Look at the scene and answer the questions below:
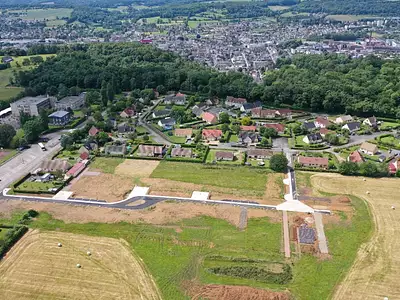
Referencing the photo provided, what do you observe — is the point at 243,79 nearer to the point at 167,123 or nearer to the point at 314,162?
the point at 167,123

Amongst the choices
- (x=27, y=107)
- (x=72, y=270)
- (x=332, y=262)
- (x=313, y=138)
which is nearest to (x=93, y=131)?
(x=27, y=107)

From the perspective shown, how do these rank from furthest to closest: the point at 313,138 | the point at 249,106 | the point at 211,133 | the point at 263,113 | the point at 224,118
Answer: the point at 249,106
the point at 263,113
the point at 224,118
the point at 211,133
the point at 313,138

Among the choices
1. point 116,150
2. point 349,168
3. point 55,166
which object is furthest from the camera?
point 116,150

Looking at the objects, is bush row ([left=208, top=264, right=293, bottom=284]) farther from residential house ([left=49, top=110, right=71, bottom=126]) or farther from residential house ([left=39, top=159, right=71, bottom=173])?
residential house ([left=49, top=110, right=71, bottom=126])

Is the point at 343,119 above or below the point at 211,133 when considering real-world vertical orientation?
below

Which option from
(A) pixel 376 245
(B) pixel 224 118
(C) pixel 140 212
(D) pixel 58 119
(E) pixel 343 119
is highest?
(D) pixel 58 119

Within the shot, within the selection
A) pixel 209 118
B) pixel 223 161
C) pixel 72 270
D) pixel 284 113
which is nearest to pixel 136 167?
pixel 223 161

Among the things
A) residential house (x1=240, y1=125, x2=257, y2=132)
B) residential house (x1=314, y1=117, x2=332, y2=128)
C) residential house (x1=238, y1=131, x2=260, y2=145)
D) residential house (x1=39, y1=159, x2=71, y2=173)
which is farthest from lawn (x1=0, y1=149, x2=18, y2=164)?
residential house (x1=314, y1=117, x2=332, y2=128)

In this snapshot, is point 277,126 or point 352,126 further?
point 277,126
